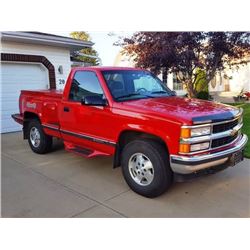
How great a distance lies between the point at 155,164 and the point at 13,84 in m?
7.58

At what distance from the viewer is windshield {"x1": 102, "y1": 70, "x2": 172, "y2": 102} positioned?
4699 mm

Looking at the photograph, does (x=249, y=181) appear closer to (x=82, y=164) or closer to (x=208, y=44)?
(x=82, y=164)

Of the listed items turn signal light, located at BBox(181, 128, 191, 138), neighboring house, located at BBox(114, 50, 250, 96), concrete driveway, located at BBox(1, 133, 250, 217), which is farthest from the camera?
neighboring house, located at BBox(114, 50, 250, 96)

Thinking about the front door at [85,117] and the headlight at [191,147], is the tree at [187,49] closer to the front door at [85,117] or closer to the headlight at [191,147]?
Answer: the front door at [85,117]

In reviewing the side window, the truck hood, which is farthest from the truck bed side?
the truck hood

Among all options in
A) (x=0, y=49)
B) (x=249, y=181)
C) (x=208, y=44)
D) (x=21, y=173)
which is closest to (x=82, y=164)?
(x=21, y=173)

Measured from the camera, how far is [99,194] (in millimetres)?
4340

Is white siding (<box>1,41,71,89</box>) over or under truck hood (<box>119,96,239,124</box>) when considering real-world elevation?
over

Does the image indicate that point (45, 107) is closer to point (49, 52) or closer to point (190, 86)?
point (49, 52)

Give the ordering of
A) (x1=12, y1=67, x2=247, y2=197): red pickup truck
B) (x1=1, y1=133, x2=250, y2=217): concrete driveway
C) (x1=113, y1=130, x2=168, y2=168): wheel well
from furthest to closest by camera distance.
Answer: (x1=113, y1=130, x2=168, y2=168): wheel well
(x1=1, y1=133, x2=250, y2=217): concrete driveway
(x1=12, y1=67, x2=247, y2=197): red pickup truck

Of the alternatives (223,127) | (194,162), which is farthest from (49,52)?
(194,162)

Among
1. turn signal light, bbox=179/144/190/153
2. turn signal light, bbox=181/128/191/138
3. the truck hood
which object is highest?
the truck hood

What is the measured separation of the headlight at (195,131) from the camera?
3.55m

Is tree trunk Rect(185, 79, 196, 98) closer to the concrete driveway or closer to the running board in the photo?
the concrete driveway
